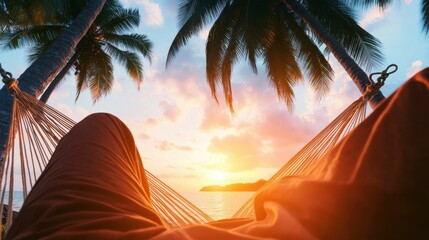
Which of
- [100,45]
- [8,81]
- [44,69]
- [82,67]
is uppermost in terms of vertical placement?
[100,45]

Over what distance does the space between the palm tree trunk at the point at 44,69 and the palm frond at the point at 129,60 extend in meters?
4.80

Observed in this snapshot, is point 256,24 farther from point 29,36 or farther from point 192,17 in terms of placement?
point 29,36

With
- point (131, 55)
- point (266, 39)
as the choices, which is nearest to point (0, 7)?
point (131, 55)

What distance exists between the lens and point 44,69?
6.09 ft

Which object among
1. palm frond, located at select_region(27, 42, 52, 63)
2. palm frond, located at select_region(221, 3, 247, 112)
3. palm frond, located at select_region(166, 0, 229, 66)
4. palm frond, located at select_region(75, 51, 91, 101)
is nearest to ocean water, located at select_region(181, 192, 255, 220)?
palm frond, located at select_region(221, 3, 247, 112)

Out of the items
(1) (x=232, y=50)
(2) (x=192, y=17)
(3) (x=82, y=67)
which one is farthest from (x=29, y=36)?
(1) (x=232, y=50)

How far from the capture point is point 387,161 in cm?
22

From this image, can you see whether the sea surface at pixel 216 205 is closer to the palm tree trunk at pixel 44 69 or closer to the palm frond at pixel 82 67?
the palm tree trunk at pixel 44 69

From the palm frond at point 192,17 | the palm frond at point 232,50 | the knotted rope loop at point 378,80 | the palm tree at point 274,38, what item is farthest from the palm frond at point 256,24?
the knotted rope loop at point 378,80

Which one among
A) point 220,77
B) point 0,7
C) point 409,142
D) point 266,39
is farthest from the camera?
point 220,77

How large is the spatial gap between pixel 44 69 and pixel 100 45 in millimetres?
5201

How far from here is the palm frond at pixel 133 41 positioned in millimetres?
6723

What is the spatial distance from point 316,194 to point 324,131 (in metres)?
1.26

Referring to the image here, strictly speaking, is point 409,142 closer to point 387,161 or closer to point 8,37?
point 387,161
